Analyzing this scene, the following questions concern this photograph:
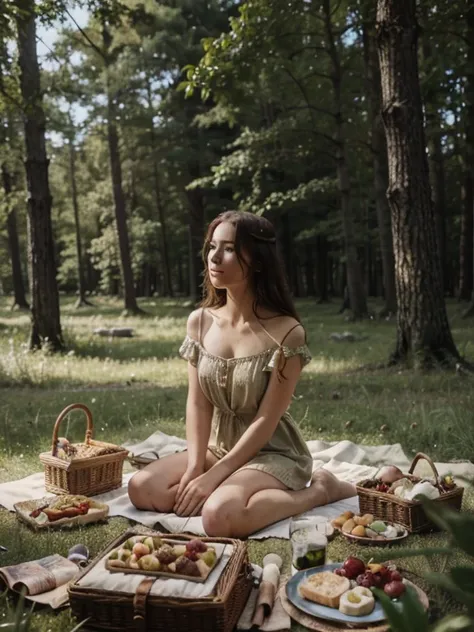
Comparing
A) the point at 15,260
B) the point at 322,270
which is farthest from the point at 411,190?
the point at 15,260

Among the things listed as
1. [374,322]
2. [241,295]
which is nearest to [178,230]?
[374,322]

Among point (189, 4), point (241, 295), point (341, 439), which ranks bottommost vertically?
point (341, 439)

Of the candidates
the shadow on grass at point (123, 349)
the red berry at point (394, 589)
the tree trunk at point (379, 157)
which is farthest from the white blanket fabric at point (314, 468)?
the tree trunk at point (379, 157)

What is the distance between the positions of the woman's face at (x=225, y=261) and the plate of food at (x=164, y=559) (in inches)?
65.6

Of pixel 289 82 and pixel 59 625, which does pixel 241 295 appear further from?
pixel 289 82

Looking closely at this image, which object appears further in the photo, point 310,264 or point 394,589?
point 310,264

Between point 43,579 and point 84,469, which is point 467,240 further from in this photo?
point 43,579

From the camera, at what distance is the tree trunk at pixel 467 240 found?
17355mm

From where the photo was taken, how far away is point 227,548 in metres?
2.98

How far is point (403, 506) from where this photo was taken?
12.1ft

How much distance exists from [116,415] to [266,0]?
6.70 meters

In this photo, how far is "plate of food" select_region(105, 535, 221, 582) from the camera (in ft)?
8.94

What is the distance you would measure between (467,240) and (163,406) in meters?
12.5

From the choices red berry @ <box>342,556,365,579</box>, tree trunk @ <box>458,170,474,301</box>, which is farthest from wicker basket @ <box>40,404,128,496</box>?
tree trunk @ <box>458,170,474,301</box>
